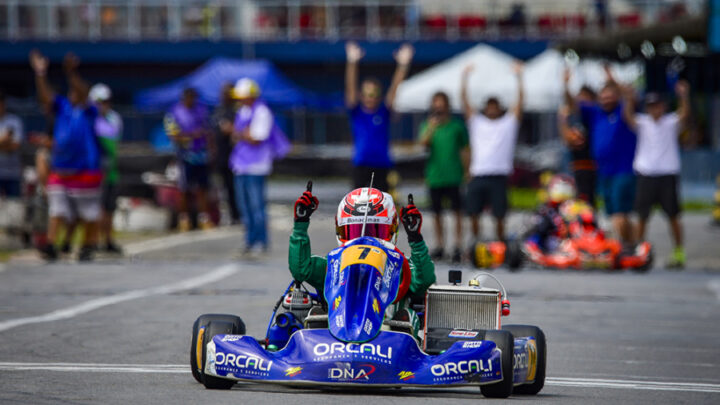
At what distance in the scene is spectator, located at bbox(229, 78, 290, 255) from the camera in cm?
1761

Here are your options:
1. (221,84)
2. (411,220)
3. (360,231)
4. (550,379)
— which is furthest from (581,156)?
(221,84)

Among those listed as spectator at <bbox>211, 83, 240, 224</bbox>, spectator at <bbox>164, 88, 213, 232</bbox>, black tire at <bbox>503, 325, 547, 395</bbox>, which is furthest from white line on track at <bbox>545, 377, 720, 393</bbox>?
spectator at <bbox>211, 83, 240, 224</bbox>

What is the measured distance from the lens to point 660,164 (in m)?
17.1

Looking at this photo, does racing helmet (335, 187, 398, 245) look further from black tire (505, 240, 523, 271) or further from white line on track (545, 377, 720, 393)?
black tire (505, 240, 523, 271)

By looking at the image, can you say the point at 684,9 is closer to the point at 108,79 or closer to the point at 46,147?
the point at 46,147

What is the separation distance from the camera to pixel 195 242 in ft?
66.7

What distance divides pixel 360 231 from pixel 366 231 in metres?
0.04

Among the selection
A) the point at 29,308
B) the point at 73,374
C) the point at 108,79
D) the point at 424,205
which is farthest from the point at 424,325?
the point at 108,79

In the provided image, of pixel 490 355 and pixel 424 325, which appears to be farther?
pixel 424 325

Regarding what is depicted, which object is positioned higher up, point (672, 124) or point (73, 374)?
point (672, 124)

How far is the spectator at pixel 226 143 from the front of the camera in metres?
23.2

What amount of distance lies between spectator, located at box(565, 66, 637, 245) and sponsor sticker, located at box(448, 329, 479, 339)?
9.44m

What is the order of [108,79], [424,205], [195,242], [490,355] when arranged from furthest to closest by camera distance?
[108,79], [424,205], [195,242], [490,355]

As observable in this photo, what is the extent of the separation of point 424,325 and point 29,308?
4.82 metres
